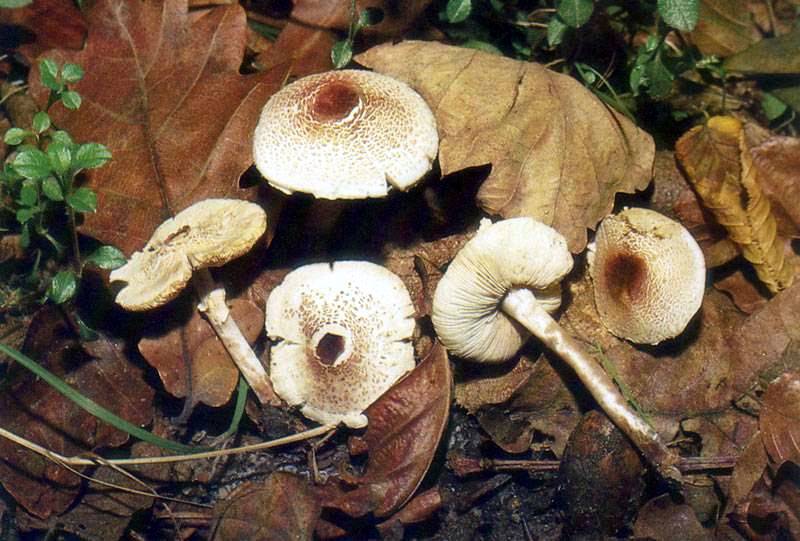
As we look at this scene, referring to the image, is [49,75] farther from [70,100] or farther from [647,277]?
[647,277]

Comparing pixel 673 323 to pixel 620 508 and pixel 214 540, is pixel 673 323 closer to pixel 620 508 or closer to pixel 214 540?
pixel 620 508

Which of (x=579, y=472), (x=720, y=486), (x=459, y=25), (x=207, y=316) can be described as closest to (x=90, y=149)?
(x=207, y=316)

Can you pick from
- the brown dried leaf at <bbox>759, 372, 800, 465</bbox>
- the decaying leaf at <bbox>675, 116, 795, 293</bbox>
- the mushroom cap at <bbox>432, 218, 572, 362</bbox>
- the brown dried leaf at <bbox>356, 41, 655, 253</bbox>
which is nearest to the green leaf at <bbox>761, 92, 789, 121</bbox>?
the decaying leaf at <bbox>675, 116, 795, 293</bbox>

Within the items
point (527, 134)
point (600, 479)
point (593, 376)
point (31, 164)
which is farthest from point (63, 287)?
point (600, 479)

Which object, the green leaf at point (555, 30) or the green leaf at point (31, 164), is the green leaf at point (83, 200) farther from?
the green leaf at point (555, 30)

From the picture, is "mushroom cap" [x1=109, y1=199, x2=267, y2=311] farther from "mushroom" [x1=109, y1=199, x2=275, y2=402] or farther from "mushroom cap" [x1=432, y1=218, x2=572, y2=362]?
"mushroom cap" [x1=432, y1=218, x2=572, y2=362]
